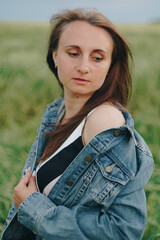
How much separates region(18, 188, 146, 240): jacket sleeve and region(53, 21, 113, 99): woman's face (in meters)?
0.63

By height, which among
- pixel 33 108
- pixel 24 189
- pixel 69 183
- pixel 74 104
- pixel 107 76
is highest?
pixel 107 76

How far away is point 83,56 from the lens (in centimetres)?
160

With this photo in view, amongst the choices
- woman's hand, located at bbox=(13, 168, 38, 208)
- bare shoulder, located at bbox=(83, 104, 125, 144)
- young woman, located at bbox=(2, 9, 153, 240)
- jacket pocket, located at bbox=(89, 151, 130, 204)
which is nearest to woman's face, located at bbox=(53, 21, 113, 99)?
young woman, located at bbox=(2, 9, 153, 240)

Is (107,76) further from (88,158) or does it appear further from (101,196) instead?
(101,196)

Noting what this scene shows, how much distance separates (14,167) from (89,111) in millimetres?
1851

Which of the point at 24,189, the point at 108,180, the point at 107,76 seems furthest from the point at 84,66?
the point at 24,189

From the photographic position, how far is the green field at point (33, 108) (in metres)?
2.79

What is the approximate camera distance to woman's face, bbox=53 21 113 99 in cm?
159

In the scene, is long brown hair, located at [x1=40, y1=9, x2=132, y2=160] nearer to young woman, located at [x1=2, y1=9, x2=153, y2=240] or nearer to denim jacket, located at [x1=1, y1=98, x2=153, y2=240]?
young woman, located at [x1=2, y1=9, x2=153, y2=240]

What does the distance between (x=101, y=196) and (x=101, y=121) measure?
0.36 metres

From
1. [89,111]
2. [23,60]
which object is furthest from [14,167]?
[23,60]

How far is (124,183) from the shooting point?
1413 millimetres

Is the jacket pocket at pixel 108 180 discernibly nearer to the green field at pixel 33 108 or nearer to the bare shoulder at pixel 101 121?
the bare shoulder at pixel 101 121

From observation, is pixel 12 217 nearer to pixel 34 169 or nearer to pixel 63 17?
pixel 34 169
